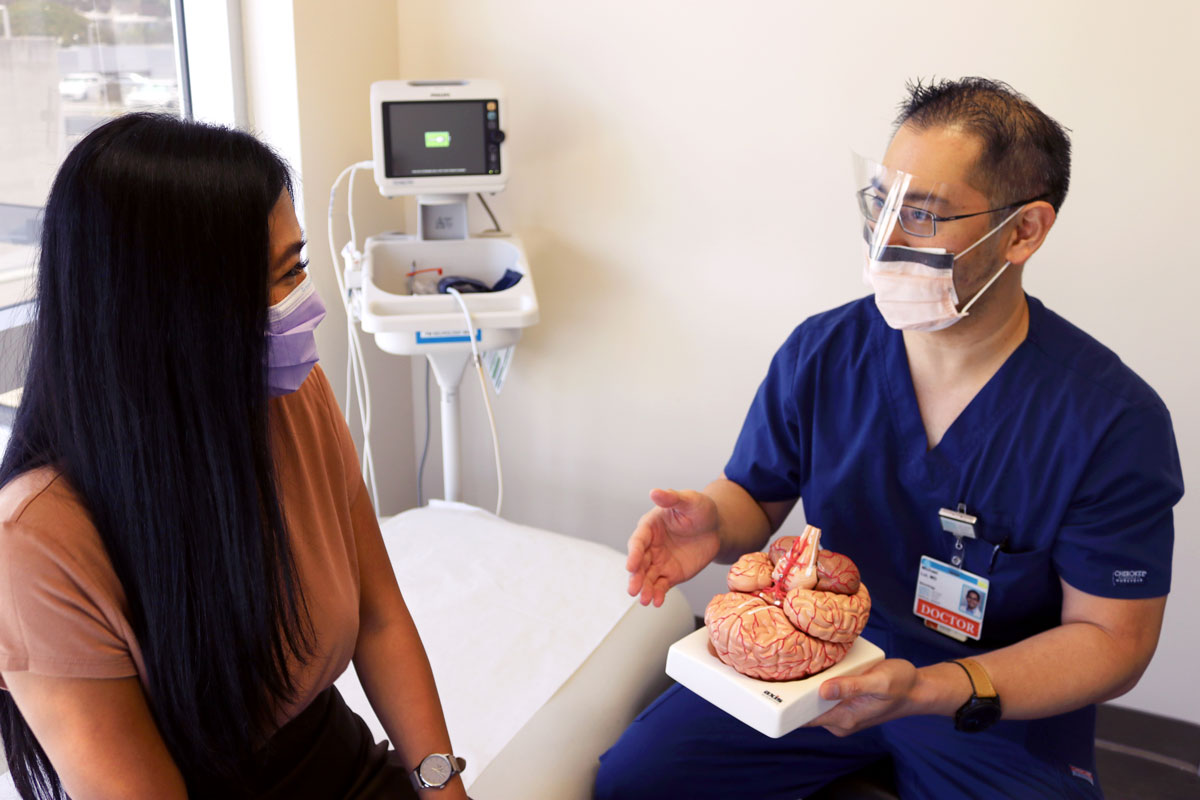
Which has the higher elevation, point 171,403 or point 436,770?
point 171,403

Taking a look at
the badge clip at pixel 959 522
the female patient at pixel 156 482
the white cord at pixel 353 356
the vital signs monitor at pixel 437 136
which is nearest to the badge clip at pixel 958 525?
the badge clip at pixel 959 522

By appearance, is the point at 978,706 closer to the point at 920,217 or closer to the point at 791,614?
the point at 791,614

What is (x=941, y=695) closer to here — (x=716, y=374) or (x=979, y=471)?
(x=979, y=471)

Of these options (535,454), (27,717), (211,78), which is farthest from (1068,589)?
(211,78)

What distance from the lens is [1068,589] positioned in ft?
4.53

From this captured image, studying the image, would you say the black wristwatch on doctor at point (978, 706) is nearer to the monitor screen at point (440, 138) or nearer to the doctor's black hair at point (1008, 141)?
the doctor's black hair at point (1008, 141)

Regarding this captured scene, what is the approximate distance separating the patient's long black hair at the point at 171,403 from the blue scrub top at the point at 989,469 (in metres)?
0.92

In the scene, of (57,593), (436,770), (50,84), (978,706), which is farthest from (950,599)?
(50,84)

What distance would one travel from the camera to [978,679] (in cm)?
128

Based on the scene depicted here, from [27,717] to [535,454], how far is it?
186cm

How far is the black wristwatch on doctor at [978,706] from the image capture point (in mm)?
1263

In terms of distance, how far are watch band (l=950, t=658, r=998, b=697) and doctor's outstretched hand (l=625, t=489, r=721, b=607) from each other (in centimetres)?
42

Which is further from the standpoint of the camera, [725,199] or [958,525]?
[725,199]

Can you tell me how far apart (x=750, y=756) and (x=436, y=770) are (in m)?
0.58
